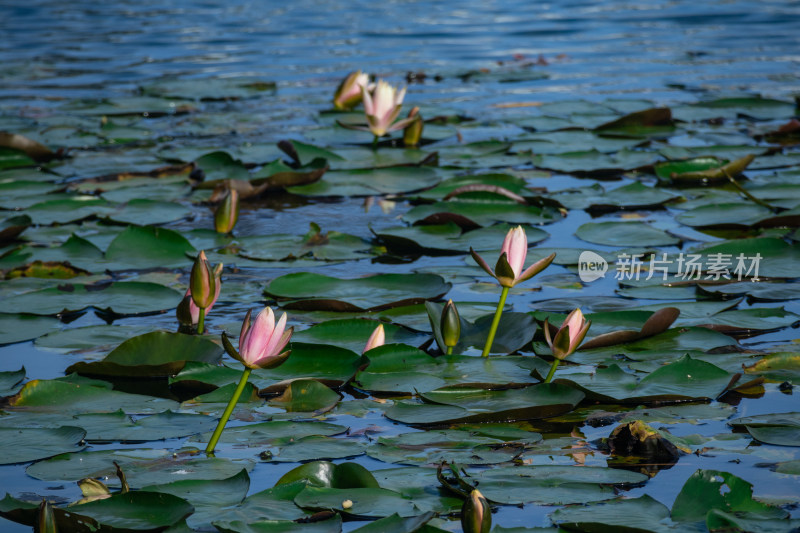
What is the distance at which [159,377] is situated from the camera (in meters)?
2.19

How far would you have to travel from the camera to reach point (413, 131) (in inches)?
181

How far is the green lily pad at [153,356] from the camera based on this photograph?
2123 millimetres

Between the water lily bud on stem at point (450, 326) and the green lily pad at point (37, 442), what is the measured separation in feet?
2.69

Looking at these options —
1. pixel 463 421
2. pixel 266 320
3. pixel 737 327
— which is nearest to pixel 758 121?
pixel 737 327

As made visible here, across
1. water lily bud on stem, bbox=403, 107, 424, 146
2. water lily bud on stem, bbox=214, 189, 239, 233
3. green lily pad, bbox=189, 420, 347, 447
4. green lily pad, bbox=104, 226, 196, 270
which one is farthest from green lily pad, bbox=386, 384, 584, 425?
water lily bud on stem, bbox=403, 107, 424, 146

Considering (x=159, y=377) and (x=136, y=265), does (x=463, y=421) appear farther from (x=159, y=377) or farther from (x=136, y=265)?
(x=136, y=265)

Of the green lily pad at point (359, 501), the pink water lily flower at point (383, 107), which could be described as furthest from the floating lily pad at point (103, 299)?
the pink water lily flower at point (383, 107)

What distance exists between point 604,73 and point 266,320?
5.85m

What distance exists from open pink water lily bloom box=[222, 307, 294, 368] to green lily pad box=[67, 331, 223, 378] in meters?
0.52

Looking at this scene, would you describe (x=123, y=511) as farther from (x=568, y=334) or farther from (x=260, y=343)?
(x=568, y=334)

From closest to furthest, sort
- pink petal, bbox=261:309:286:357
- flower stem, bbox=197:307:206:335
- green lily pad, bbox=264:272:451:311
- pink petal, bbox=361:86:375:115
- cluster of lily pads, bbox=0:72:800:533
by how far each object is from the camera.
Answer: cluster of lily pads, bbox=0:72:800:533 < pink petal, bbox=261:309:286:357 < flower stem, bbox=197:307:206:335 < green lily pad, bbox=264:272:451:311 < pink petal, bbox=361:86:375:115

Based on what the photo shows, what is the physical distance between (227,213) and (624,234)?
140cm

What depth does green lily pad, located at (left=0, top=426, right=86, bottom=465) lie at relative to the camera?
1.72 m

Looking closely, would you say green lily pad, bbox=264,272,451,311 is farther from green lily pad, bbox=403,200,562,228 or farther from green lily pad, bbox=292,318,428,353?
green lily pad, bbox=403,200,562,228
